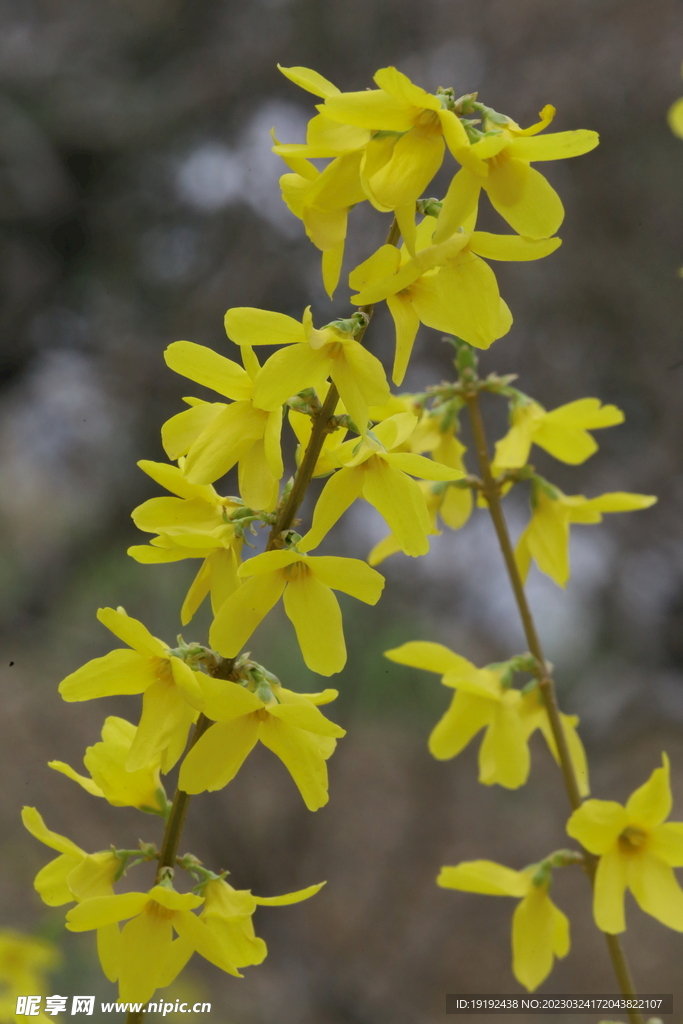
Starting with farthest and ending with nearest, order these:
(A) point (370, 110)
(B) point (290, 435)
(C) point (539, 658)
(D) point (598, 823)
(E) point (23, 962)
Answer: (B) point (290, 435)
(E) point (23, 962)
(C) point (539, 658)
(D) point (598, 823)
(A) point (370, 110)

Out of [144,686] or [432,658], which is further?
[432,658]

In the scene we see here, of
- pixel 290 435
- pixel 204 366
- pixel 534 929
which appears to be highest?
pixel 204 366

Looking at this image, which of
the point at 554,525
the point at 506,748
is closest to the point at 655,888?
the point at 506,748

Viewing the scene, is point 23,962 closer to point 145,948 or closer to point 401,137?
point 145,948

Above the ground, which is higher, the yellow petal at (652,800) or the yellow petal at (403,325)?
the yellow petal at (403,325)

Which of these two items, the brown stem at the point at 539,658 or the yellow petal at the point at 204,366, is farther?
the brown stem at the point at 539,658

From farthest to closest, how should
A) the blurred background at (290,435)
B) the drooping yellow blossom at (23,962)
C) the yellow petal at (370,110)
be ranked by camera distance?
1. the blurred background at (290,435)
2. the drooping yellow blossom at (23,962)
3. the yellow petal at (370,110)

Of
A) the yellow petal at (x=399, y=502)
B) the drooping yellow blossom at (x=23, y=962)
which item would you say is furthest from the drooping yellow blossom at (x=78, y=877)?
the drooping yellow blossom at (x=23, y=962)

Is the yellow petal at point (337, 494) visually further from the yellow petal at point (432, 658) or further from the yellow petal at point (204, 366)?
the yellow petal at point (432, 658)
